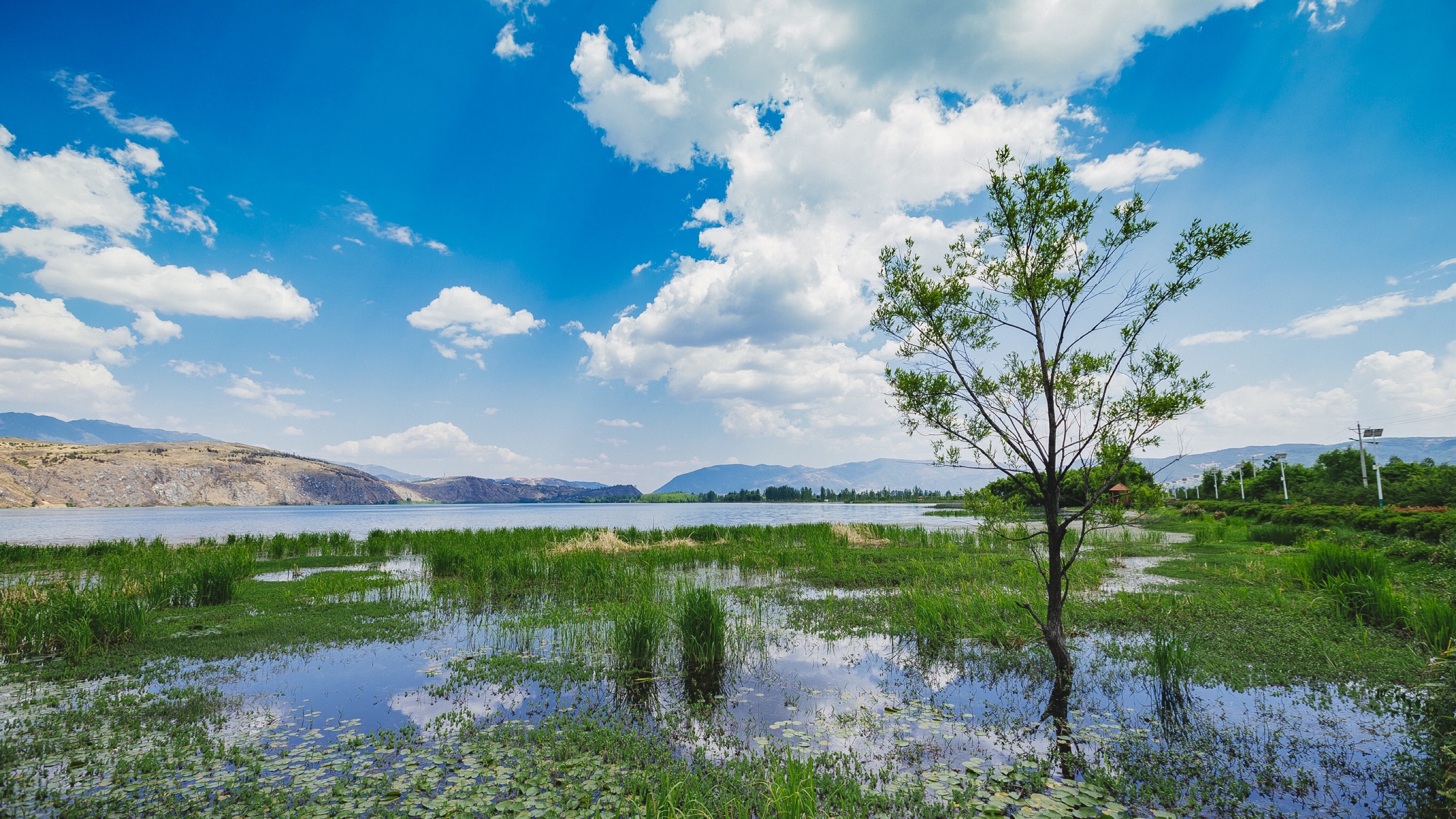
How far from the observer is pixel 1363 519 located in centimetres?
2372

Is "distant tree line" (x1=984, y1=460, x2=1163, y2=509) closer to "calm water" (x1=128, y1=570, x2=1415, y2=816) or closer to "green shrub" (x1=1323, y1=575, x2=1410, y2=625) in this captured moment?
"calm water" (x1=128, y1=570, x2=1415, y2=816)

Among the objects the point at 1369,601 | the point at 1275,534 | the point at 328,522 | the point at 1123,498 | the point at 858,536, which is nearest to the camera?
the point at 1123,498

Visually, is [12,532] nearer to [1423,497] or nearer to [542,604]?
[542,604]

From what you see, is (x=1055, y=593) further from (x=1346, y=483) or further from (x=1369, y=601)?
(x=1346, y=483)

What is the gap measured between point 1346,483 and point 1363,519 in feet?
78.3

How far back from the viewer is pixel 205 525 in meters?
49.1

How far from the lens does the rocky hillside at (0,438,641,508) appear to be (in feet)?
351

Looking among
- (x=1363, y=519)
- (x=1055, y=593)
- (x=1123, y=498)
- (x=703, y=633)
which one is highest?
(x=1123, y=498)

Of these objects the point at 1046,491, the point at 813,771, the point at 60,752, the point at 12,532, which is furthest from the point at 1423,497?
the point at 12,532

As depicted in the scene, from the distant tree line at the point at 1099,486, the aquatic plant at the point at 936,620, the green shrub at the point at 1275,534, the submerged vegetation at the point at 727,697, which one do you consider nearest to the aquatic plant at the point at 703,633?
the submerged vegetation at the point at 727,697

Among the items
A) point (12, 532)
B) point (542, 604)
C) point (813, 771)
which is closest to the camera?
point (813, 771)

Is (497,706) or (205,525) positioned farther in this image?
(205,525)

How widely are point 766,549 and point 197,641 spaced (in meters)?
15.7

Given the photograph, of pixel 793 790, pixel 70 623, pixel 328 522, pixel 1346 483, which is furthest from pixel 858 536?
pixel 328 522
